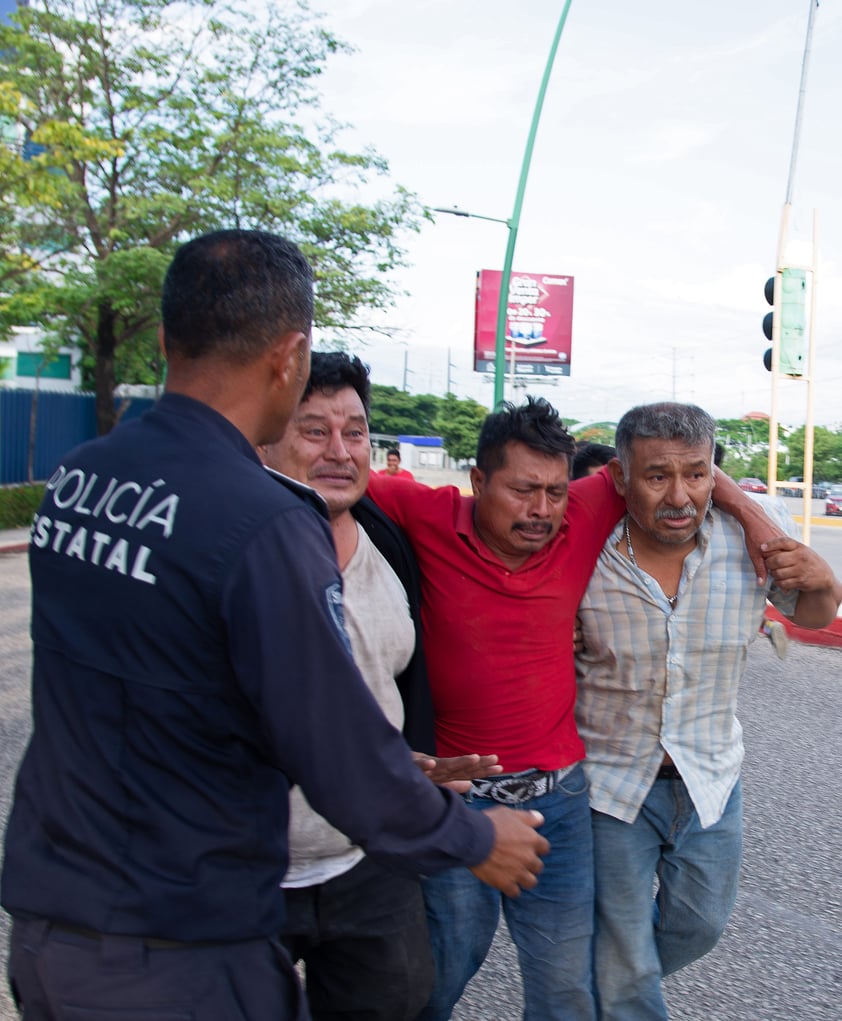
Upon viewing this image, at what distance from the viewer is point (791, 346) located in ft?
30.5

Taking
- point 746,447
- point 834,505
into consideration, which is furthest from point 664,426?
point 746,447

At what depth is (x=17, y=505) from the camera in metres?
17.0

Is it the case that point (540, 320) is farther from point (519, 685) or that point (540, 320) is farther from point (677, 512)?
point (519, 685)

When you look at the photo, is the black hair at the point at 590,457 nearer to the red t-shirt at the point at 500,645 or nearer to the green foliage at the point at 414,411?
the red t-shirt at the point at 500,645

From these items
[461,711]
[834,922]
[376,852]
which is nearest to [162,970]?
[376,852]

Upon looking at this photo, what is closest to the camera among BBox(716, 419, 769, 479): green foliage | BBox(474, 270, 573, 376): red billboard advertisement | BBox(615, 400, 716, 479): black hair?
BBox(615, 400, 716, 479): black hair

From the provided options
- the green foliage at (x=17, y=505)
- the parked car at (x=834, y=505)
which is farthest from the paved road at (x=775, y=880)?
the parked car at (x=834, y=505)

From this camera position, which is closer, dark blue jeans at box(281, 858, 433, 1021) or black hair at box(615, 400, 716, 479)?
dark blue jeans at box(281, 858, 433, 1021)

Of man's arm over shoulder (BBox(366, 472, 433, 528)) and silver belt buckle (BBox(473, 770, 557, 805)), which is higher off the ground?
man's arm over shoulder (BBox(366, 472, 433, 528))

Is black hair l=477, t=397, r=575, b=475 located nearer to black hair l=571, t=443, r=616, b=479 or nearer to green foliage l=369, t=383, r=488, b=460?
black hair l=571, t=443, r=616, b=479

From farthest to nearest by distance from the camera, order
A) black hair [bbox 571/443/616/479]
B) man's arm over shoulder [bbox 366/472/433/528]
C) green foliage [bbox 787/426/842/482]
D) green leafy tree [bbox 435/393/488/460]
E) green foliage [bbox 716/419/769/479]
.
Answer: green foliage [bbox 787/426/842/482] → green leafy tree [bbox 435/393/488/460] → green foliage [bbox 716/419/769/479] → black hair [bbox 571/443/616/479] → man's arm over shoulder [bbox 366/472/433/528]

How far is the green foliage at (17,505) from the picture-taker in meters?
16.6

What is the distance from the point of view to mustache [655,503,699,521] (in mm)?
2633

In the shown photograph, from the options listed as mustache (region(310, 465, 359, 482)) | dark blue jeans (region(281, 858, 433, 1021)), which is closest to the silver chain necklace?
mustache (region(310, 465, 359, 482))
